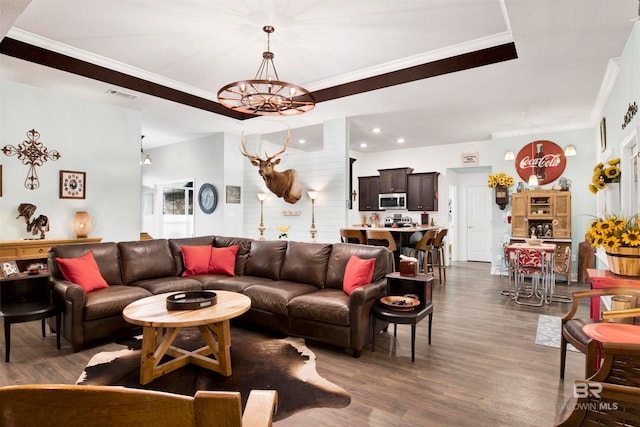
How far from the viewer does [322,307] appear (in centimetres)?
336

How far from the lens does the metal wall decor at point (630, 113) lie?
10.8 feet

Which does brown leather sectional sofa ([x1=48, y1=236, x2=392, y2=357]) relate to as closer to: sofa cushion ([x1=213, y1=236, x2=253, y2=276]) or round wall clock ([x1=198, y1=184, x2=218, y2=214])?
sofa cushion ([x1=213, y1=236, x2=253, y2=276])

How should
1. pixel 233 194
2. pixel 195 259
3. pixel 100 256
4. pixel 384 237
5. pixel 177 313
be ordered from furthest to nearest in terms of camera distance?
pixel 233 194 < pixel 384 237 < pixel 195 259 < pixel 100 256 < pixel 177 313

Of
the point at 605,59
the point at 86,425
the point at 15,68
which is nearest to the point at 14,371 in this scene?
the point at 86,425

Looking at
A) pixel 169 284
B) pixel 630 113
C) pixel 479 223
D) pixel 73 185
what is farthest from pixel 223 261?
pixel 479 223

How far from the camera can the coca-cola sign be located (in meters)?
7.08

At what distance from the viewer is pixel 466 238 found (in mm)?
9609

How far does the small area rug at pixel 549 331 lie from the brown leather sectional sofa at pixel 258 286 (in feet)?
5.59

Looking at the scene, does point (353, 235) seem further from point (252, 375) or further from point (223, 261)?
point (252, 375)

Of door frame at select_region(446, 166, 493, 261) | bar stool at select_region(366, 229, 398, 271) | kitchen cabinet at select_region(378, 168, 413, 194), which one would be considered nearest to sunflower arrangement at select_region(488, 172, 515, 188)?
door frame at select_region(446, 166, 493, 261)

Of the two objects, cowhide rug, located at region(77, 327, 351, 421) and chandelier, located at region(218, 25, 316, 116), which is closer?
cowhide rug, located at region(77, 327, 351, 421)

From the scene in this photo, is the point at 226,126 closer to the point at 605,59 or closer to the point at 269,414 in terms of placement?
the point at 605,59

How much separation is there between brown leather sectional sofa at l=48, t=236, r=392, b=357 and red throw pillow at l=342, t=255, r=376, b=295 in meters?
0.11

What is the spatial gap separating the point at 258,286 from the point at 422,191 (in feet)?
20.2
